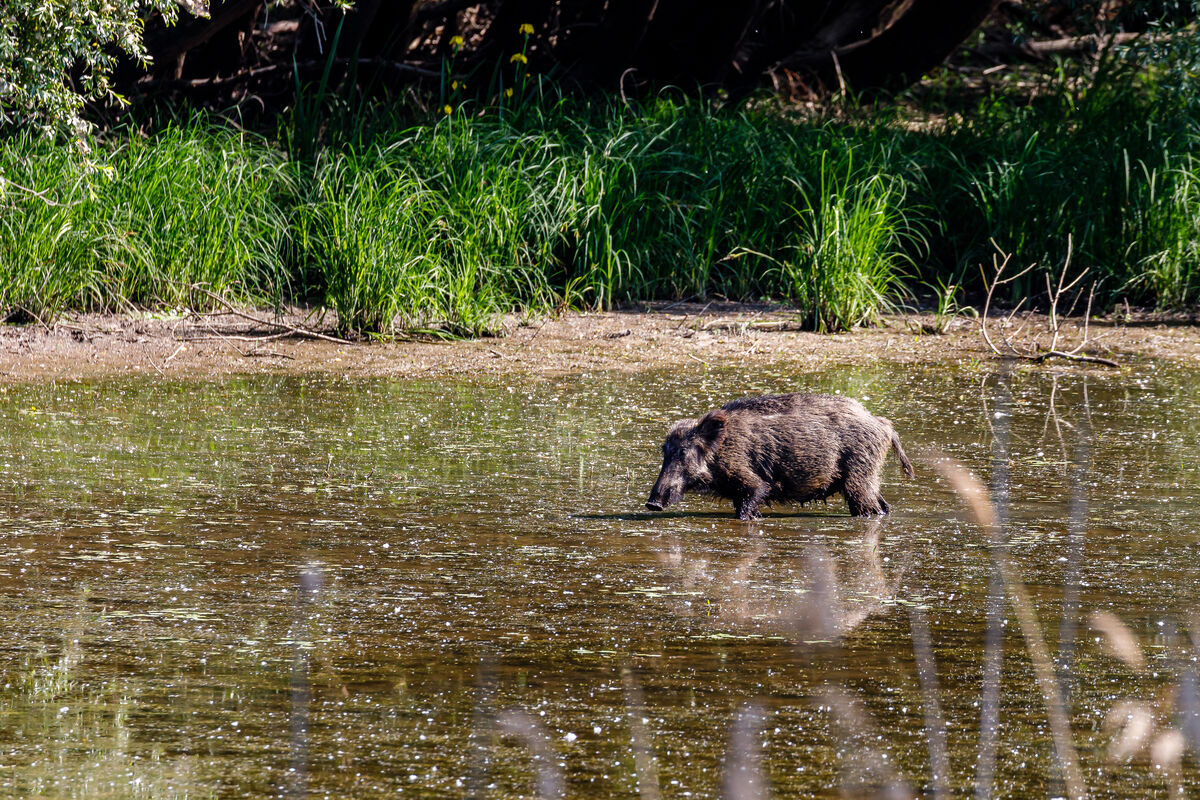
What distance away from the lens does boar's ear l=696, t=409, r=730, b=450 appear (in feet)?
19.9

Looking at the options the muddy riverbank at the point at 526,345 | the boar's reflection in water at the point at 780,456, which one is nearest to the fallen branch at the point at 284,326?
the muddy riverbank at the point at 526,345

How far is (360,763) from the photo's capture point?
3336 mm

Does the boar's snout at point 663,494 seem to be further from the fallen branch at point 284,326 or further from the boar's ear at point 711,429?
the fallen branch at point 284,326

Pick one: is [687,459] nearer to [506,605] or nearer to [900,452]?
[900,452]

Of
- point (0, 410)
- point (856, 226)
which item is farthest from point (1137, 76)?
point (0, 410)

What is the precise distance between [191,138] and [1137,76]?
898 cm

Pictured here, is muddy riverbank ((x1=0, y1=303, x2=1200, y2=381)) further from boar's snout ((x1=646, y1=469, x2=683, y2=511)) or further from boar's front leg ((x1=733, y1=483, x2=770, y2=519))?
boar's snout ((x1=646, y1=469, x2=683, y2=511))

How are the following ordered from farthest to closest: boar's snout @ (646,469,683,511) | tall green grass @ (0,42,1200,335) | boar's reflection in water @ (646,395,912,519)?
tall green grass @ (0,42,1200,335)
boar's reflection in water @ (646,395,912,519)
boar's snout @ (646,469,683,511)

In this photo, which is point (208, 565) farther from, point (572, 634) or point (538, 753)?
point (538, 753)

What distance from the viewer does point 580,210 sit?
11445 millimetres

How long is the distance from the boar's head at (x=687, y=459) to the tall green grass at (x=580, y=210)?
14.6 ft

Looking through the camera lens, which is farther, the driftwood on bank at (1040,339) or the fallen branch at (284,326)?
the fallen branch at (284,326)

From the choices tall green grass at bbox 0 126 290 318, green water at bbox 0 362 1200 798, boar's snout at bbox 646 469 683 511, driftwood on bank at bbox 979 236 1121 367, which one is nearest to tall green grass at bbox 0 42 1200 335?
tall green grass at bbox 0 126 290 318

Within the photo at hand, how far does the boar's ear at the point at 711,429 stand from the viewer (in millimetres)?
6070
